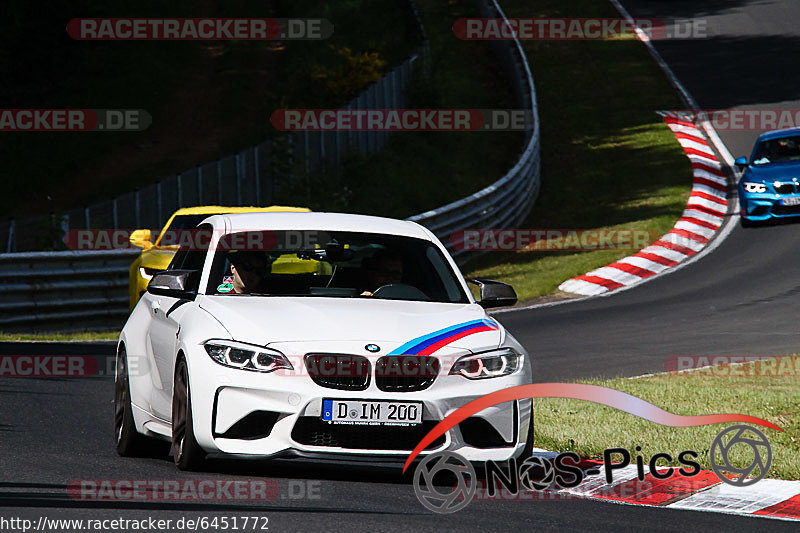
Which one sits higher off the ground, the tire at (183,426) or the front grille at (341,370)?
the front grille at (341,370)

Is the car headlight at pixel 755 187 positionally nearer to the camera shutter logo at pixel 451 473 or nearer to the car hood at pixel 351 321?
the car hood at pixel 351 321

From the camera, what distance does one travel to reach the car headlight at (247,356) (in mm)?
7490

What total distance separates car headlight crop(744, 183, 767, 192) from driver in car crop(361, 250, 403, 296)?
1647cm

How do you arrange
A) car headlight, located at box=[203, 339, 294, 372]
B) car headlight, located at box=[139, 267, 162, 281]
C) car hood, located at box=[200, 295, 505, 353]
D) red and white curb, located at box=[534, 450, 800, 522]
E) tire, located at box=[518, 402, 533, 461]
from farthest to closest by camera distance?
car headlight, located at box=[139, 267, 162, 281]
tire, located at box=[518, 402, 533, 461]
car hood, located at box=[200, 295, 505, 353]
car headlight, located at box=[203, 339, 294, 372]
red and white curb, located at box=[534, 450, 800, 522]

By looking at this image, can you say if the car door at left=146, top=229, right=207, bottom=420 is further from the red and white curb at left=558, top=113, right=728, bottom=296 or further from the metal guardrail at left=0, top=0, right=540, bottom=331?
the red and white curb at left=558, top=113, right=728, bottom=296

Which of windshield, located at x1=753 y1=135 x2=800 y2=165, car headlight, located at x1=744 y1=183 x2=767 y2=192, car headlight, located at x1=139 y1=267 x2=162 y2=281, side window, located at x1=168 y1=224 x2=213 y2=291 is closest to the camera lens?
side window, located at x1=168 y1=224 x2=213 y2=291

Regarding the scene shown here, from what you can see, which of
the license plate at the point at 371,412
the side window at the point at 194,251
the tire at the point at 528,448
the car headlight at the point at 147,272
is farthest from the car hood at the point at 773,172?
the license plate at the point at 371,412

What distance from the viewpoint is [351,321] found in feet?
25.6

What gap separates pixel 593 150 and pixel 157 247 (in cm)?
1970

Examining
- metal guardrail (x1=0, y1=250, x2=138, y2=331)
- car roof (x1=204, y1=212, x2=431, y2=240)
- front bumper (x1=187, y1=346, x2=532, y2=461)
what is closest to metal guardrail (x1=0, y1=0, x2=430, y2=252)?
metal guardrail (x1=0, y1=250, x2=138, y2=331)

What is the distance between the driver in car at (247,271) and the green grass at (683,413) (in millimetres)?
2270

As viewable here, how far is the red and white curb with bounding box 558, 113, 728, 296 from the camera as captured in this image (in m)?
21.6

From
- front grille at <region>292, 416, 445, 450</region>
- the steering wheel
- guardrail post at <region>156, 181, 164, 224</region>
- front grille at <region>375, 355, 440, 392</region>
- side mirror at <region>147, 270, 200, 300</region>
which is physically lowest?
front grille at <region>292, 416, 445, 450</region>

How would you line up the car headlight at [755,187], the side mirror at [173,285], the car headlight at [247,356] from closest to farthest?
the car headlight at [247,356] < the side mirror at [173,285] < the car headlight at [755,187]
